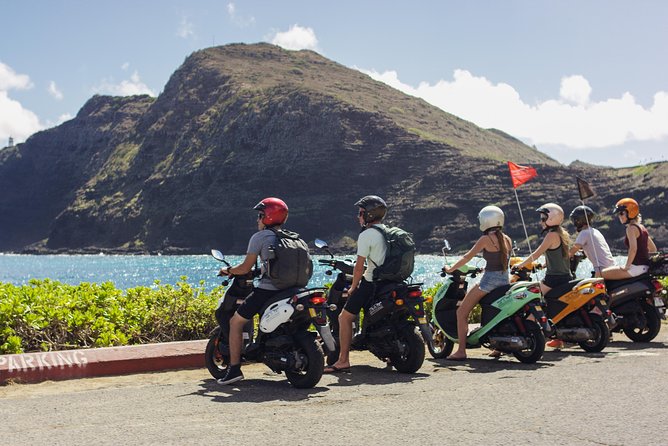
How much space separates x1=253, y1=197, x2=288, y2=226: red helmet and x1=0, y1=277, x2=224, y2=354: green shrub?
8.63 ft

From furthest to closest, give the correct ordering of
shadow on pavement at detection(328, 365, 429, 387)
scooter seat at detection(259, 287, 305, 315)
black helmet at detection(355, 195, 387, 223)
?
1. black helmet at detection(355, 195, 387, 223)
2. shadow on pavement at detection(328, 365, 429, 387)
3. scooter seat at detection(259, 287, 305, 315)

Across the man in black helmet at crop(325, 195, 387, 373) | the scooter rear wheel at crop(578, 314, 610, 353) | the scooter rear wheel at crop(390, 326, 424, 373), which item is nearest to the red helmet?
the man in black helmet at crop(325, 195, 387, 373)

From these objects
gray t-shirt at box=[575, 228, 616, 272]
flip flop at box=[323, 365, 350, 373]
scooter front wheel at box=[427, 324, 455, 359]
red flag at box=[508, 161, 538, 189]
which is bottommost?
flip flop at box=[323, 365, 350, 373]

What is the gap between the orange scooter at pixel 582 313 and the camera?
10344 mm

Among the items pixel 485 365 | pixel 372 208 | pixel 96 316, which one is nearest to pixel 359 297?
pixel 372 208

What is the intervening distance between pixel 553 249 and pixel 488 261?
142 centimetres

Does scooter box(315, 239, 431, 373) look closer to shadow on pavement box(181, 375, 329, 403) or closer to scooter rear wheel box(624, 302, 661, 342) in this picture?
shadow on pavement box(181, 375, 329, 403)

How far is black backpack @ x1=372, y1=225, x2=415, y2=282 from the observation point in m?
8.65

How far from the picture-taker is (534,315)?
9.13 metres

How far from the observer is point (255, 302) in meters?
7.79

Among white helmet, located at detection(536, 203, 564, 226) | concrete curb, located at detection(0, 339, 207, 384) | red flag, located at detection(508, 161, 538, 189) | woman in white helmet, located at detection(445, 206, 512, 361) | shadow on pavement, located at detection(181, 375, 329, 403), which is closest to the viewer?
shadow on pavement, located at detection(181, 375, 329, 403)

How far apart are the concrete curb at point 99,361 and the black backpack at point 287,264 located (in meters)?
1.91

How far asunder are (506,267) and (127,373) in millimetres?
4810

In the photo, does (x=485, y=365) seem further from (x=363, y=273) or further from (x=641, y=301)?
(x=641, y=301)
